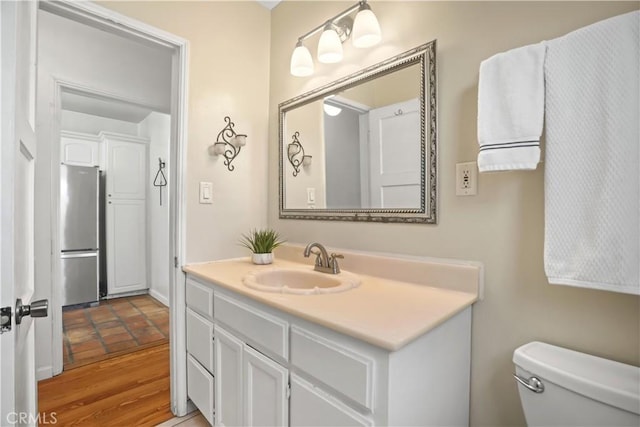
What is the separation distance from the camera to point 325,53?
1.51 metres

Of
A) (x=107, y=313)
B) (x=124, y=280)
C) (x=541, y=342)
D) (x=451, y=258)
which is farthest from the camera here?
(x=124, y=280)

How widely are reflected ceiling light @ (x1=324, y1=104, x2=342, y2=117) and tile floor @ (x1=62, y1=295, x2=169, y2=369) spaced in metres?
2.39

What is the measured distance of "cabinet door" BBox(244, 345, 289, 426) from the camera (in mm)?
1040

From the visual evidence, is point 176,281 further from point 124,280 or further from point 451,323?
point 124,280

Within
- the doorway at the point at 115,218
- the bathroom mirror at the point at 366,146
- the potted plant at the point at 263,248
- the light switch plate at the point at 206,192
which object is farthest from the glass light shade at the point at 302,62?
the doorway at the point at 115,218

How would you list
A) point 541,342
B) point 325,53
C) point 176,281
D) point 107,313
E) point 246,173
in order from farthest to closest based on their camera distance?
point 107,313
point 246,173
point 176,281
point 325,53
point 541,342

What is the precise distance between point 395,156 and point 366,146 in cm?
18

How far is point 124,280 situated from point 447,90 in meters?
4.25

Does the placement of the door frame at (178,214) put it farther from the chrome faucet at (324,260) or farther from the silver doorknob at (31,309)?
the silver doorknob at (31,309)

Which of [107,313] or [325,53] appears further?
[107,313]

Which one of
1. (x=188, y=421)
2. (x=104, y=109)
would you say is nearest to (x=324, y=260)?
(x=188, y=421)

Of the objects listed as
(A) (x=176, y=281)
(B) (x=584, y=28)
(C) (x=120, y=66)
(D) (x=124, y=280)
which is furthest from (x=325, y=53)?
(D) (x=124, y=280)

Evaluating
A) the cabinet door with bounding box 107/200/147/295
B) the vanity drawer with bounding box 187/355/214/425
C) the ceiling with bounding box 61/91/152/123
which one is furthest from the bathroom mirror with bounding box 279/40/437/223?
the cabinet door with bounding box 107/200/147/295

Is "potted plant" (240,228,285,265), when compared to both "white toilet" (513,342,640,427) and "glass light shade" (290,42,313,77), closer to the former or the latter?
"glass light shade" (290,42,313,77)
